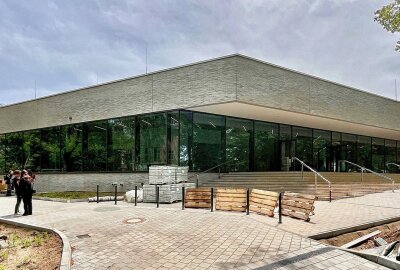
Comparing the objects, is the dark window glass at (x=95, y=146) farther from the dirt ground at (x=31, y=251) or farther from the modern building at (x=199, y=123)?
the dirt ground at (x=31, y=251)

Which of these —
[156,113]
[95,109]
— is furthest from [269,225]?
[95,109]

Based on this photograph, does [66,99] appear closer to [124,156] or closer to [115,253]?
[124,156]

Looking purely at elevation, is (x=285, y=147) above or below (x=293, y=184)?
above

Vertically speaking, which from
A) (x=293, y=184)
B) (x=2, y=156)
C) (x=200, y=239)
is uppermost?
(x=2, y=156)

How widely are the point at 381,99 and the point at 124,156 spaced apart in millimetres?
20195

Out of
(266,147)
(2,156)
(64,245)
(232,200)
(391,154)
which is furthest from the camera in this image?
(391,154)

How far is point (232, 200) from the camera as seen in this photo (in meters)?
12.4

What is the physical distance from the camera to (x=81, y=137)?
2534 centimetres

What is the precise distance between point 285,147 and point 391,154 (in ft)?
54.8

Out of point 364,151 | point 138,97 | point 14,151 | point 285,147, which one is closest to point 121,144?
point 138,97

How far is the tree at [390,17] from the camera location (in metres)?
9.75

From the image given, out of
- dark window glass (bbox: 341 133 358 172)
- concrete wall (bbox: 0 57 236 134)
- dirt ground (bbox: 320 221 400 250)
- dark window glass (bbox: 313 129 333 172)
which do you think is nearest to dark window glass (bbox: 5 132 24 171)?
concrete wall (bbox: 0 57 236 134)

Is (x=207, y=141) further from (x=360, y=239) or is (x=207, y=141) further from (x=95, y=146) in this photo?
(x=360, y=239)

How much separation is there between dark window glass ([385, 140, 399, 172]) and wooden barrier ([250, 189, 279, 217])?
27.2 metres
